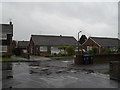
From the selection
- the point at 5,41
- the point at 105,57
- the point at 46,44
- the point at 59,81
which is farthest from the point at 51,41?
the point at 59,81

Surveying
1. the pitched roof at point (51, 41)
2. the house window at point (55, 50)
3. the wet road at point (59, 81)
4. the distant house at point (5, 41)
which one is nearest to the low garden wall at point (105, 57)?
the wet road at point (59, 81)

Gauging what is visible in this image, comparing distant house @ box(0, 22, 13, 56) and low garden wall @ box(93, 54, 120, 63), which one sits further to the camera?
distant house @ box(0, 22, 13, 56)

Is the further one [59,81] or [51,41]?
[51,41]

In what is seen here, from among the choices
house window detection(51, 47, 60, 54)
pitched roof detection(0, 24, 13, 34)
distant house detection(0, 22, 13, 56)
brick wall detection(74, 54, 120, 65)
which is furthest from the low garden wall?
pitched roof detection(0, 24, 13, 34)

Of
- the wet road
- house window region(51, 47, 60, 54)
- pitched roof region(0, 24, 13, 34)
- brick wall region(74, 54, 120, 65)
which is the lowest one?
the wet road

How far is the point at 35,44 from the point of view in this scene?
42000 millimetres

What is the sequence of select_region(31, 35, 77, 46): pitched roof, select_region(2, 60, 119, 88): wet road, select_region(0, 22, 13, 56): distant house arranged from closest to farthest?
select_region(2, 60, 119, 88): wet road → select_region(0, 22, 13, 56): distant house → select_region(31, 35, 77, 46): pitched roof

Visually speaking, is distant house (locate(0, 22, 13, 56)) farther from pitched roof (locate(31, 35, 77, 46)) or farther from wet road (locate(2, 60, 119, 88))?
wet road (locate(2, 60, 119, 88))

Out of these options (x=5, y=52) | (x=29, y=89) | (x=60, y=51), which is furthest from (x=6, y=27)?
(x=29, y=89)

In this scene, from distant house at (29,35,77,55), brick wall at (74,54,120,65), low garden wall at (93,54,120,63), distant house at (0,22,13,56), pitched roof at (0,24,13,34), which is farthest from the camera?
distant house at (29,35,77,55)

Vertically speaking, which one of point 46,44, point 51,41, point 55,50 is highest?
point 51,41

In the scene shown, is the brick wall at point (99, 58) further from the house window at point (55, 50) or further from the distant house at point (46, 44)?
the house window at point (55, 50)

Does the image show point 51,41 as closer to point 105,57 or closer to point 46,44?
point 46,44

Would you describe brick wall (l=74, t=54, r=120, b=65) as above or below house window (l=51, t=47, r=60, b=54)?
below
